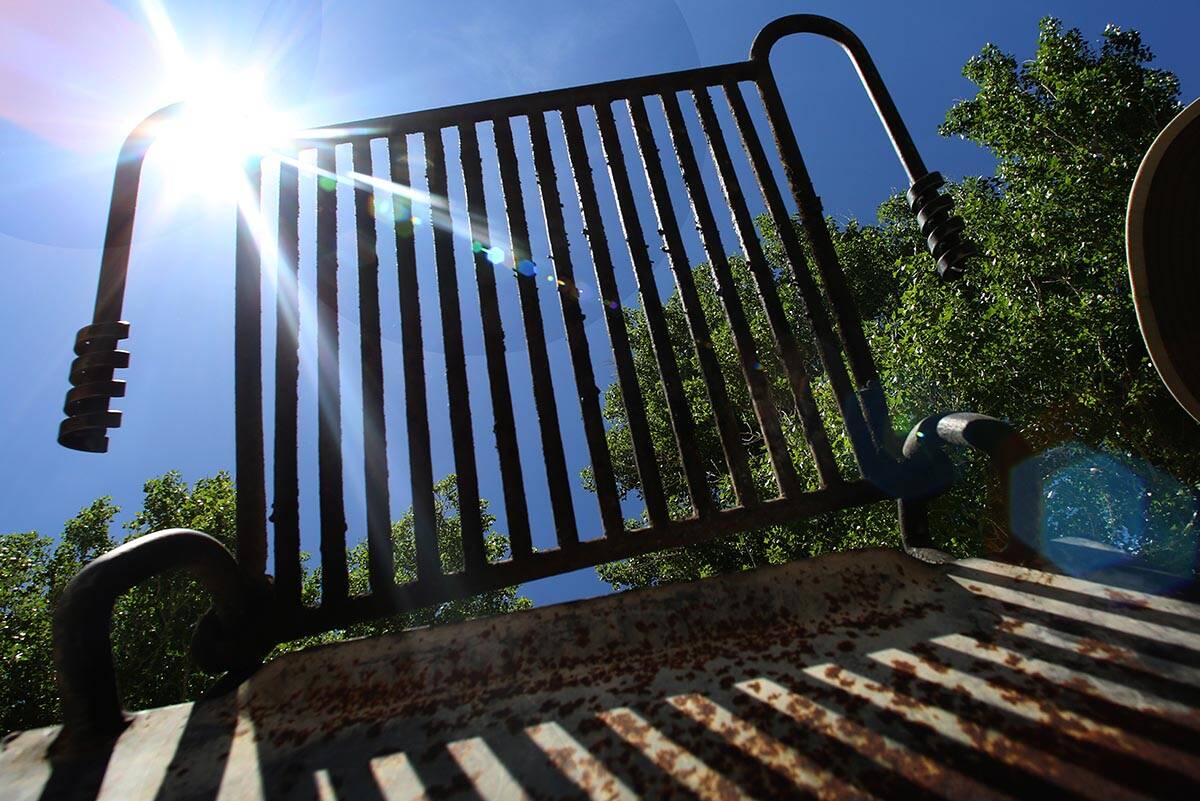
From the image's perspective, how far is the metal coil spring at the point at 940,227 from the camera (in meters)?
2.08

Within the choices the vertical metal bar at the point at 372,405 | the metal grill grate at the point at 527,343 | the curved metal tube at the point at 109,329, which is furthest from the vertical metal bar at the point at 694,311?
the curved metal tube at the point at 109,329

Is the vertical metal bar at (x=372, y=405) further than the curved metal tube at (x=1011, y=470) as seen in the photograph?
Yes

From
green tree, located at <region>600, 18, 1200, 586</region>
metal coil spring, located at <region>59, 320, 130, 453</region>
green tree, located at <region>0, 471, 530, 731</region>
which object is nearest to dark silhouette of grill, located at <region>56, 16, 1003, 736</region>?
metal coil spring, located at <region>59, 320, 130, 453</region>

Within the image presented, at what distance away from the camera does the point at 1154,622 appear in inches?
37.8

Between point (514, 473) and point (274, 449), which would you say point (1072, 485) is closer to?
point (514, 473)

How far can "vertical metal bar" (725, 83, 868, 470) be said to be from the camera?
1.93m

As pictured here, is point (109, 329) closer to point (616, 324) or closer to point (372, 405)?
point (372, 405)

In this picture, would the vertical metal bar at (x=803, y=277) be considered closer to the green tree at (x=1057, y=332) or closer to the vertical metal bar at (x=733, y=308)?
the vertical metal bar at (x=733, y=308)

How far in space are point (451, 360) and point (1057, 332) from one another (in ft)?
44.2

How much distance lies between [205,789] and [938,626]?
1.53m

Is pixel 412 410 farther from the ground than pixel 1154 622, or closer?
farther from the ground

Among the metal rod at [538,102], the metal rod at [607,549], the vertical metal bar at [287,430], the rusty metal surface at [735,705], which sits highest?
the metal rod at [538,102]

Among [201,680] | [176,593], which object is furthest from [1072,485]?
[201,680]

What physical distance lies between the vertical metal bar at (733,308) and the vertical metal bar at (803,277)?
0.24m
